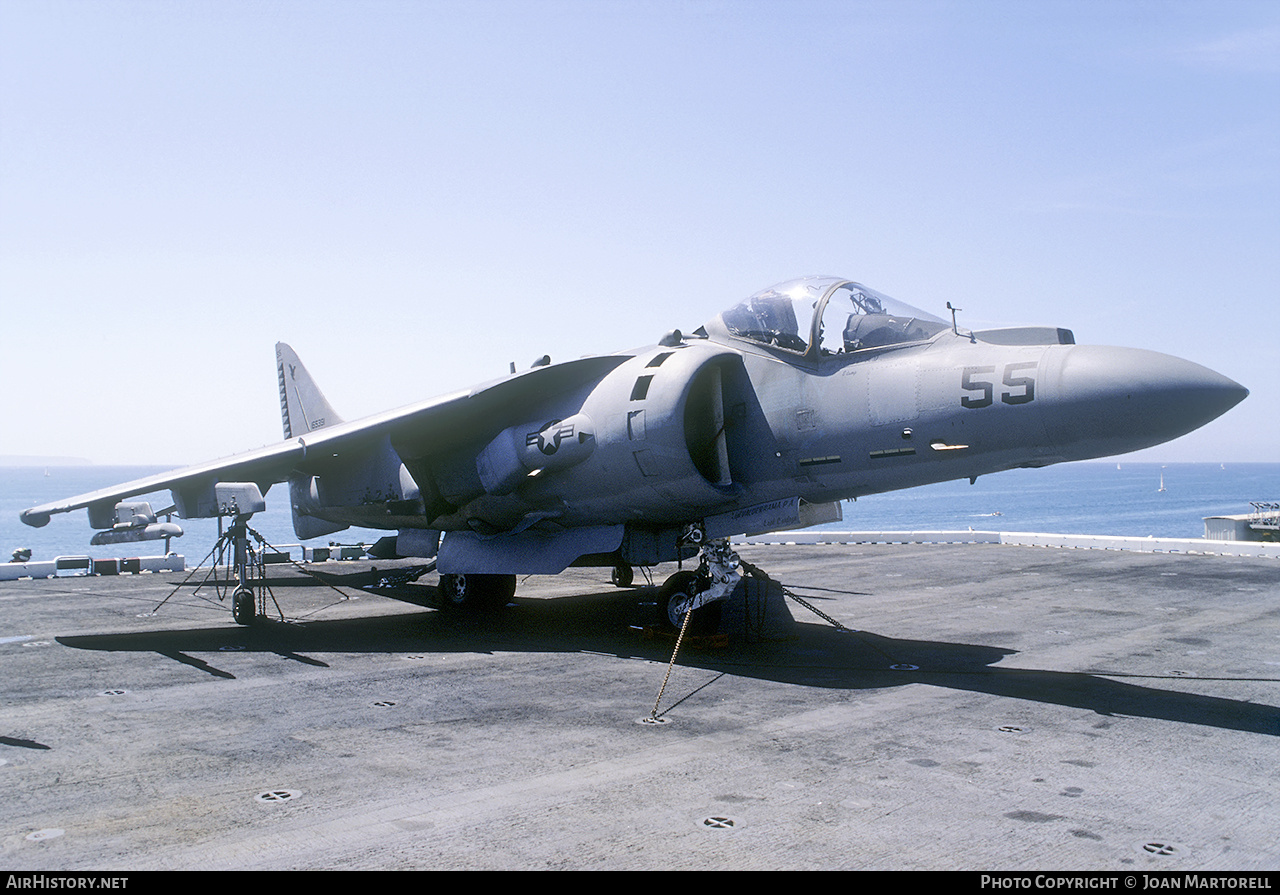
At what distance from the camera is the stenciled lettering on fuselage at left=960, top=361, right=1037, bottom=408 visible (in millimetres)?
7965

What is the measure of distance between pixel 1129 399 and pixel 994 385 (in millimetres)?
1207

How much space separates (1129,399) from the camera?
7.27 metres

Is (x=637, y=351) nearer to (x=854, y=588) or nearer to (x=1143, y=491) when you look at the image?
(x=854, y=588)

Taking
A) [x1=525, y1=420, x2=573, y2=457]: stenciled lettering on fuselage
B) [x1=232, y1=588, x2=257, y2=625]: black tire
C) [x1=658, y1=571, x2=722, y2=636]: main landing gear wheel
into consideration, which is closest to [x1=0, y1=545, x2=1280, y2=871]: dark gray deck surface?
[x1=232, y1=588, x2=257, y2=625]: black tire

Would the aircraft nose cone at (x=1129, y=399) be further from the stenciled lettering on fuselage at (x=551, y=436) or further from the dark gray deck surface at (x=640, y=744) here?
the stenciled lettering on fuselage at (x=551, y=436)

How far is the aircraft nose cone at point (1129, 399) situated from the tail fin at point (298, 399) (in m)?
14.8

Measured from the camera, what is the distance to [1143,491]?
7347 inches

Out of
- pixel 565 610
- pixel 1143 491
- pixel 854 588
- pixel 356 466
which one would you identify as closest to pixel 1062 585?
pixel 854 588

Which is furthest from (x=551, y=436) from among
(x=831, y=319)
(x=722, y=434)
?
(x=831, y=319)

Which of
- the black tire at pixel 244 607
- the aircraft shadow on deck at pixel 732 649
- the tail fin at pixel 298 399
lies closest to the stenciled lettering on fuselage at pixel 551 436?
the aircraft shadow on deck at pixel 732 649

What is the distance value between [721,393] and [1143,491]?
20495 centimetres

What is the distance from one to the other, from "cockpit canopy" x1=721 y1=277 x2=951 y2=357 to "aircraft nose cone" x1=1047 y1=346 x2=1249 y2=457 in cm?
182

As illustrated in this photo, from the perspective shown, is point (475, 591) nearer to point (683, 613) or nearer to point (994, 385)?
point (683, 613)

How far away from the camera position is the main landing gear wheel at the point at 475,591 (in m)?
14.1
